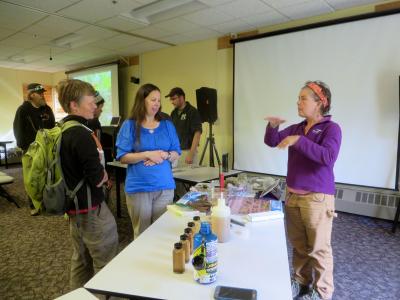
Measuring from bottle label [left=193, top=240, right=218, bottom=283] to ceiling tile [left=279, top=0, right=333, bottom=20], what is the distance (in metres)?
3.30

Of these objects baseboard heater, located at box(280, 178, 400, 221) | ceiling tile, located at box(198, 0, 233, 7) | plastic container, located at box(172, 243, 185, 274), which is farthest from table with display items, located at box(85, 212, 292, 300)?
ceiling tile, located at box(198, 0, 233, 7)

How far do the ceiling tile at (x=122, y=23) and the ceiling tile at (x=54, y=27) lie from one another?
36 cm

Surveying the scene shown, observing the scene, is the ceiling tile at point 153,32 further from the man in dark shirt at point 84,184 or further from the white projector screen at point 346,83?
the man in dark shirt at point 84,184

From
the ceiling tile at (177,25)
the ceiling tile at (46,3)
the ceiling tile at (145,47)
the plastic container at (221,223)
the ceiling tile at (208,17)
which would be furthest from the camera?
the ceiling tile at (145,47)

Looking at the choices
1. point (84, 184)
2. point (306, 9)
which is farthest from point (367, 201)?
point (84, 184)

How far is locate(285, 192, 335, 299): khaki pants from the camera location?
5.43 ft

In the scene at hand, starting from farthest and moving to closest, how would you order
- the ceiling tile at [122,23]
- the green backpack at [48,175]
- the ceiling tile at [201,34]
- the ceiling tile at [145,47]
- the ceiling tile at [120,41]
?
1. the ceiling tile at [145,47]
2. the ceiling tile at [120,41]
3. the ceiling tile at [201,34]
4. the ceiling tile at [122,23]
5. the green backpack at [48,175]

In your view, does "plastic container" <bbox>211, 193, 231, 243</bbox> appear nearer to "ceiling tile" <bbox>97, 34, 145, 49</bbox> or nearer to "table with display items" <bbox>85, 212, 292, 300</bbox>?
"table with display items" <bbox>85, 212, 292, 300</bbox>

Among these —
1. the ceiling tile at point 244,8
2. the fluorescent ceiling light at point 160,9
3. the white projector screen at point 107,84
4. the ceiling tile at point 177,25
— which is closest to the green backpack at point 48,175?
the fluorescent ceiling light at point 160,9

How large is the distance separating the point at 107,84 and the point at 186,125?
12.4 ft

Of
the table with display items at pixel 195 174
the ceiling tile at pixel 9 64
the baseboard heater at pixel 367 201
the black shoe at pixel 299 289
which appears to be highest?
the ceiling tile at pixel 9 64

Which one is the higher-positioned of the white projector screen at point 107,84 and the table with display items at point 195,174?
the white projector screen at point 107,84

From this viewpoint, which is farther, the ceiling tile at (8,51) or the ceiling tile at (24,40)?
the ceiling tile at (8,51)

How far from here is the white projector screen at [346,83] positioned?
3.28 metres
